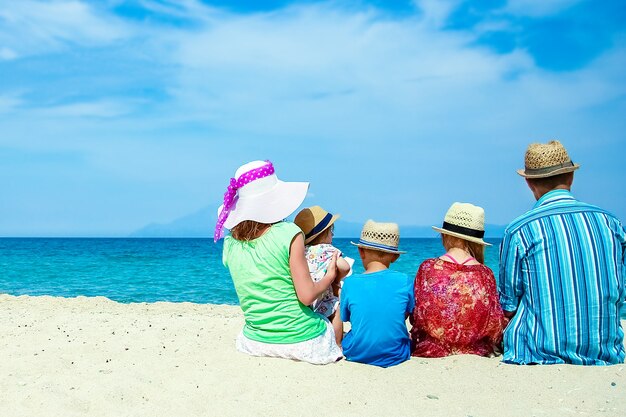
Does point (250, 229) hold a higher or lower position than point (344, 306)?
higher

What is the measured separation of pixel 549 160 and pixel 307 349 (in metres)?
2.34

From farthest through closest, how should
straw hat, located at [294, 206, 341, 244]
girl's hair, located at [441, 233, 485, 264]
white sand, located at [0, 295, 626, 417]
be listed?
straw hat, located at [294, 206, 341, 244] → girl's hair, located at [441, 233, 485, 264] → white sand, located at [0, 295, 626, 417]

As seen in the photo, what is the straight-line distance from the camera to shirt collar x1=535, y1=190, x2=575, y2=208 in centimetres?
459

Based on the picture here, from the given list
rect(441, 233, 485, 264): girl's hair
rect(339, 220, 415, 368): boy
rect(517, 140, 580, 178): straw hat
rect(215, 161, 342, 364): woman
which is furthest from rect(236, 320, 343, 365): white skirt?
rect(517, 140, 580, 178): straw hat

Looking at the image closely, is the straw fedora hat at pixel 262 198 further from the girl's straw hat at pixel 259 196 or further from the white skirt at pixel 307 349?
the white skirt at pixel 307 349

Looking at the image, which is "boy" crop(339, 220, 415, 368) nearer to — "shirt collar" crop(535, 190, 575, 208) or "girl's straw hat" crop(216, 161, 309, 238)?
"girl's straw hat" crop(216, 161, 309, 238)

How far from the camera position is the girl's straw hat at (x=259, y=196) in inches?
186

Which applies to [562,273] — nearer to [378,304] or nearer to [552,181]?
[552,181]

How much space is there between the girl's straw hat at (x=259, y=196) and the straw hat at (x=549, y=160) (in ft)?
5.91

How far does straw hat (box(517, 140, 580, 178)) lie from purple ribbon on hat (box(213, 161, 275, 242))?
2044 mm

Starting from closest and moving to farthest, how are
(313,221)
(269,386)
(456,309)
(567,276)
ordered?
(269,386) < (567,276) < (456,309) < (313,221)

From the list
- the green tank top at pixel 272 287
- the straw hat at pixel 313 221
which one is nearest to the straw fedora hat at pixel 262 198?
the green tank top at pixel 272 287

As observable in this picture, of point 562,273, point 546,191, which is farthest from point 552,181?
point 562,273

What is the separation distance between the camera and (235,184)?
4875 millimetres
